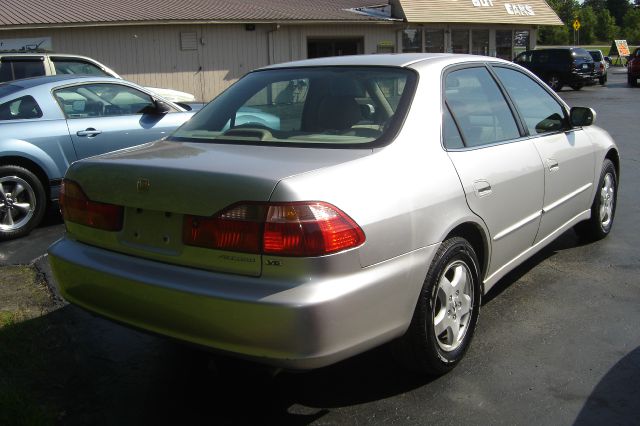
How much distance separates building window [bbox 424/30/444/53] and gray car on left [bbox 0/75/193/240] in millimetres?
22569

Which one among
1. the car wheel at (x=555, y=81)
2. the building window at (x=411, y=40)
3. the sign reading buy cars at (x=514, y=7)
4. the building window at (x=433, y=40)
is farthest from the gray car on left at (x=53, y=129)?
the sign reading buy cars at (x=514, y=7)

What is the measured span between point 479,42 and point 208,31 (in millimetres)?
14276

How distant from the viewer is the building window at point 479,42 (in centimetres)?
3039

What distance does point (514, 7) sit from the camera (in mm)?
31016

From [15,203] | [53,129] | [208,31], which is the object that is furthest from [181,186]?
[208,31]

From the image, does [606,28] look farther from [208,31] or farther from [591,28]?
[208,31]

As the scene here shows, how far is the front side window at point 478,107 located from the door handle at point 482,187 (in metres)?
0.23

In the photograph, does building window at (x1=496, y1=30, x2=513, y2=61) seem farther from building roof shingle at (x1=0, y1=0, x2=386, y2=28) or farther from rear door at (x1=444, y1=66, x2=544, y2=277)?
rear door at (x1=444, y1=66, x2=544, y2=277)

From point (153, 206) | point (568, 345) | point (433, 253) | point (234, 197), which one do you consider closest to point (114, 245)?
point (153, 206)

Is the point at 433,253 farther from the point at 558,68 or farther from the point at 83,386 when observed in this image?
the point at 558,68

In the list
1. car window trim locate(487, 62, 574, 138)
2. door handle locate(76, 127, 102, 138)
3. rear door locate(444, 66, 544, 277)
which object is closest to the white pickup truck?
door handle locate(76, 127, 102, 138)

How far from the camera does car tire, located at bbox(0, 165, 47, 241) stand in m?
6.37

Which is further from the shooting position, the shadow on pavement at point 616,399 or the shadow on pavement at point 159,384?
the shadow on pavement at point 159,384

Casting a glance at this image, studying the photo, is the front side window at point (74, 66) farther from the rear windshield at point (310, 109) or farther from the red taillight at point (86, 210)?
the red taillight at point (86, 210)
